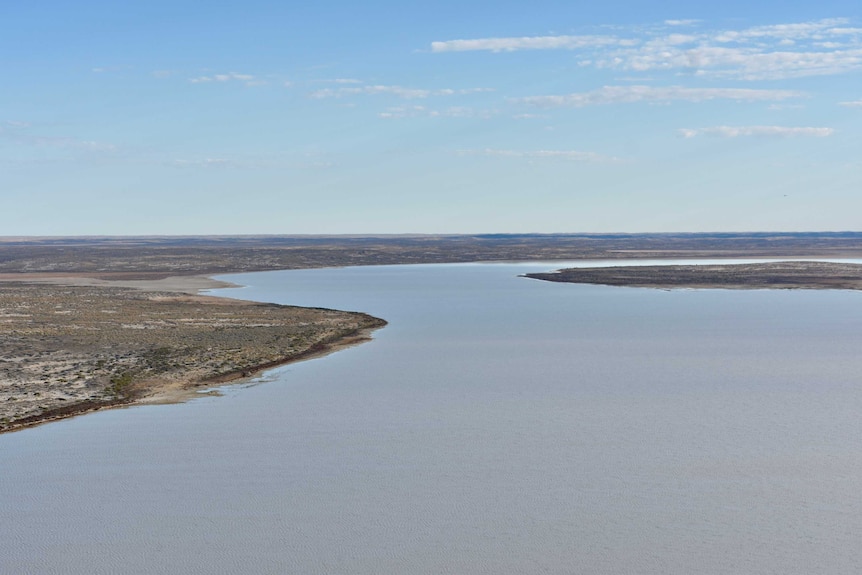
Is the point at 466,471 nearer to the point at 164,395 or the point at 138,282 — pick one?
the point at 164,395

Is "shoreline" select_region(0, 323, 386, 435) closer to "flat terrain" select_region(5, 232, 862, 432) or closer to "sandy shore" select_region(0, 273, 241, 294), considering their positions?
"flat terrain" select_region(5, 232, 862, 432)

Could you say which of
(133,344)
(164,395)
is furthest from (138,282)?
(164,395)

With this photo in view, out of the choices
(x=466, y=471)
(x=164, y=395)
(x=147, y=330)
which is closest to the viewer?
(x=466, y=471)

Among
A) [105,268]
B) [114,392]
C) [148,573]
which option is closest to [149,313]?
[114,392]

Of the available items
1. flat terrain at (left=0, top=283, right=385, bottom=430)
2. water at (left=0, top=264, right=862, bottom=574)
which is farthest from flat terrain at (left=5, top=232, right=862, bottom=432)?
water at (left=0, top=264, right=862, bottom=574)

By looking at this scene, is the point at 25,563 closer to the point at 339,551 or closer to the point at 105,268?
the point at 339,551
